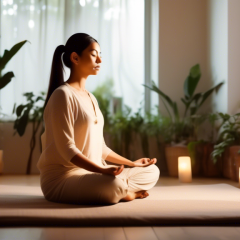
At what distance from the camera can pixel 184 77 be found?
4418 millimetres

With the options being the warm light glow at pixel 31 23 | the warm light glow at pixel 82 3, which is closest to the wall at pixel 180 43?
the warm light glow at pixel 82 3

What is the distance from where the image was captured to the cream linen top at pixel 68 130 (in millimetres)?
1855

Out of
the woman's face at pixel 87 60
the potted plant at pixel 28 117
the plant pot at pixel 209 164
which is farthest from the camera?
the potted plant at pixel 28 117

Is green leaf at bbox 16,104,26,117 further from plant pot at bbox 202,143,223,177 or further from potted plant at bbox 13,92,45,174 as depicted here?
plant pot at bbox 202,143,223,177

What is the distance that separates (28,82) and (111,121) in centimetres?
112

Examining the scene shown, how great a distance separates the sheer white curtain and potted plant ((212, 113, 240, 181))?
131cm

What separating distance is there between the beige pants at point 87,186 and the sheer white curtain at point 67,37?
2557 millimetres

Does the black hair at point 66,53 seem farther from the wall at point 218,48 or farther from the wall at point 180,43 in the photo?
the wall at point 180,43

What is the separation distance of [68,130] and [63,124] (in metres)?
0.04

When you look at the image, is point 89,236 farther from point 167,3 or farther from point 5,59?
point 167,3

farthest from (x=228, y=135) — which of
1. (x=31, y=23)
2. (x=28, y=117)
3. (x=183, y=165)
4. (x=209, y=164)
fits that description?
(x=31, y=23)

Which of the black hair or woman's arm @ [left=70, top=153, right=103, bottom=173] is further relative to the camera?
the black hair

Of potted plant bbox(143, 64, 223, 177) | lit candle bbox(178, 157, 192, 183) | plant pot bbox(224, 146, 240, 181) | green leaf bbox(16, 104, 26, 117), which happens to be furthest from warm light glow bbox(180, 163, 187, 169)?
green leaf bbox(16, 104, 26, 117)

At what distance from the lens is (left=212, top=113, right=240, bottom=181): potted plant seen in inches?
129
